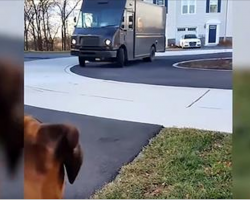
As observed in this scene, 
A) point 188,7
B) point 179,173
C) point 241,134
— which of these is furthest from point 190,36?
point 179,173

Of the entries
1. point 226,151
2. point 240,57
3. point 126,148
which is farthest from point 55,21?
point 226,151

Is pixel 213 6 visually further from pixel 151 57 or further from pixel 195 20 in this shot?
pixel 151 57

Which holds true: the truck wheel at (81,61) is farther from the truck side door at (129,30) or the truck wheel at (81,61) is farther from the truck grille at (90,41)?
the truck side door at (129,30)

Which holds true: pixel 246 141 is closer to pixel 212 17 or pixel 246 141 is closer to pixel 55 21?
pixel 212 17

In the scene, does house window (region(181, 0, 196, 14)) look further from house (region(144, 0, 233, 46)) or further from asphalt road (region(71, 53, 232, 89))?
asphalt road (region(71, 53, 232, 89))

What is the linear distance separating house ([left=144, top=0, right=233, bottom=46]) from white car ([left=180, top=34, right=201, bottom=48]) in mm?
26

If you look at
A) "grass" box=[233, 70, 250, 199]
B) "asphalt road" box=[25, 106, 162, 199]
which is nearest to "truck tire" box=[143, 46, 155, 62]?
"asphalt road" box=[25, 106, 162, 199]

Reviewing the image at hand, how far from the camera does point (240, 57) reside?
5.60 ft

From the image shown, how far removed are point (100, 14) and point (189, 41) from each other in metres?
0.57

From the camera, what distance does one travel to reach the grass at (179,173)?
191 centimetres

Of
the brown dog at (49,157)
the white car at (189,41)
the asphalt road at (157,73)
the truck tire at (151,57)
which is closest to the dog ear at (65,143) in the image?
the brown dog at (49,157)

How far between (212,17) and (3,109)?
4.08ft

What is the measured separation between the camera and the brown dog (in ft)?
6.16

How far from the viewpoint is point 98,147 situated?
1.97 m
